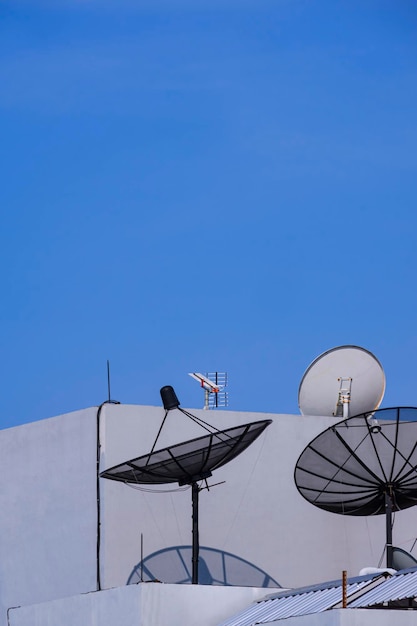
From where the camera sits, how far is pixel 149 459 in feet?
117

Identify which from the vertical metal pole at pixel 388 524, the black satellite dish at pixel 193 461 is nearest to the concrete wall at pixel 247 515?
the black satellite dish at pixel 193 461

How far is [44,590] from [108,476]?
6.86 metres

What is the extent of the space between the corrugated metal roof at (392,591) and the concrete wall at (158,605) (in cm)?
547

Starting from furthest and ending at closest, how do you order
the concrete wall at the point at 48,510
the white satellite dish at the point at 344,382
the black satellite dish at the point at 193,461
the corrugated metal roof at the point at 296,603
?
the white satellite dish at the point at 344,382 < the concrete wall at the point at 48,510 < the black satellite dish at the point at 193,461 < the corrugated metal roof at the point at 296,603

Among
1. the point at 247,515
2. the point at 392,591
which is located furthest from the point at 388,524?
the point at 247,515

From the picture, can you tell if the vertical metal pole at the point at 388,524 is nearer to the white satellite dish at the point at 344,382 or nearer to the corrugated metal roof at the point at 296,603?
the corrugated metal roof at the point at 296,603

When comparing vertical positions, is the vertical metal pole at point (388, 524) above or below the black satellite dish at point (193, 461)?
below

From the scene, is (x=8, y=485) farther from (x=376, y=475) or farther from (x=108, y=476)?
(x=376, y=475)

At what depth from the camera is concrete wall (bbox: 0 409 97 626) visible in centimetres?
4072

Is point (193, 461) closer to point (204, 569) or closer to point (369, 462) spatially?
point (369, 462)

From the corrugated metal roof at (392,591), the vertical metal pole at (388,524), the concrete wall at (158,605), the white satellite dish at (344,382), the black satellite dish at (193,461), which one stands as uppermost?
the white satellite dish at (344,382)

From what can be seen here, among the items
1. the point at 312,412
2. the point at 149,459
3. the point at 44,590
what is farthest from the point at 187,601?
the point at 312,412

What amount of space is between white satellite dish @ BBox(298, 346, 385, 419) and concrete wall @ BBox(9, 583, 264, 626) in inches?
483

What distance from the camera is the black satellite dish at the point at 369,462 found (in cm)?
3475
